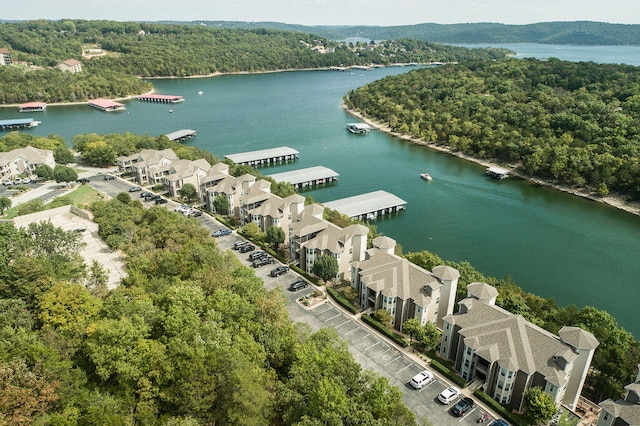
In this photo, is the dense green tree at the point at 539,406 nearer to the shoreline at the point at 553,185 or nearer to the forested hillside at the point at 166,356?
the forested hillside at the point at 166,356

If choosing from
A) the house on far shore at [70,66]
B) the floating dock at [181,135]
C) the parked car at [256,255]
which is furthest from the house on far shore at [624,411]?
the house on far shore at [70,66]

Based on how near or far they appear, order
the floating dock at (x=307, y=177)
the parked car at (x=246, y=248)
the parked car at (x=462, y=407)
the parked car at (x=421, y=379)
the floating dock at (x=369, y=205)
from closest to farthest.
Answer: the parked car at (x=462, y=407)
the parked car at (x=421, y=379)
the parked car at (x=246, y=248)
the floating dock at (x=369, y=205)
the floating dock at (x=307, y=177)

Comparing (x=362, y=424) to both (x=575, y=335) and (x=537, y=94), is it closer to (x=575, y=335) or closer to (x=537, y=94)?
(x=575, y=335)

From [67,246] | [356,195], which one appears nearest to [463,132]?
[356,195]

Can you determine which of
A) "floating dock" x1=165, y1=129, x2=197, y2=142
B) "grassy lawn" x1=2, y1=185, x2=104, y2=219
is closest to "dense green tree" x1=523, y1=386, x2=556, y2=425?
"grassy lawn" x1=2, y1=185, x2=104, y2=219

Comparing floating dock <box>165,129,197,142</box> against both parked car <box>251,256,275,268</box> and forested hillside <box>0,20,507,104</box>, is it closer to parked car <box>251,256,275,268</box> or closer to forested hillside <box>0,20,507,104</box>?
forested hillside <box>0,20,507,104</box>
